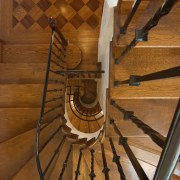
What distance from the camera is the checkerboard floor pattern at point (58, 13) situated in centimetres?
322

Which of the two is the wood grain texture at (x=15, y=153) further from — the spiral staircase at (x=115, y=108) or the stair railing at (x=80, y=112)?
the stair railing at (x=80, y=112)

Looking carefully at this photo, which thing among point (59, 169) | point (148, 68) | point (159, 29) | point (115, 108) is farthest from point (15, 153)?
point (159, 29)

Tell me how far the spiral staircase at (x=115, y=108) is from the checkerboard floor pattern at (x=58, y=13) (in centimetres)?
35

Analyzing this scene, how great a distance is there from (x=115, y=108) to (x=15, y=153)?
3.93ft

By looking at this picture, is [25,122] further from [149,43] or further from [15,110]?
[149,43]

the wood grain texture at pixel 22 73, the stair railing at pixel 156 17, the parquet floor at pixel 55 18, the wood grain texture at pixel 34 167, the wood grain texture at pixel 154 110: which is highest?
the parquet floor at pixel 55 18

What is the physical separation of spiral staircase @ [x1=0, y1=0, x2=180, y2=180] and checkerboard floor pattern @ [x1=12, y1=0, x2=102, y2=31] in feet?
1.14

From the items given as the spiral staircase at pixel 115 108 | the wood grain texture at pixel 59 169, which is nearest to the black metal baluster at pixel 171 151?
the spiral staircase at pixel 115 108

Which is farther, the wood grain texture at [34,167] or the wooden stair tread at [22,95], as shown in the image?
the wooden stair tread at [22,95]

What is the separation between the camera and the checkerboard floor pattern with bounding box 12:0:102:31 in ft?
10.6

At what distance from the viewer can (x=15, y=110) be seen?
2.65 meters

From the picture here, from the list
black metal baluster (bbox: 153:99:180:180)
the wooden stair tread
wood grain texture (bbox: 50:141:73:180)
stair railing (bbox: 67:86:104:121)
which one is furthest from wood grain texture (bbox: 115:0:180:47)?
stair railing (bbox: 67:86:104:121)

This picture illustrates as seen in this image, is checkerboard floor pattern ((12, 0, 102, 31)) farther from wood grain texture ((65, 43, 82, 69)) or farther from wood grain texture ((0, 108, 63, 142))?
wood grain texture ((0, 108, 63, 142))

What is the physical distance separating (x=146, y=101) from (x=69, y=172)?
95 cm
